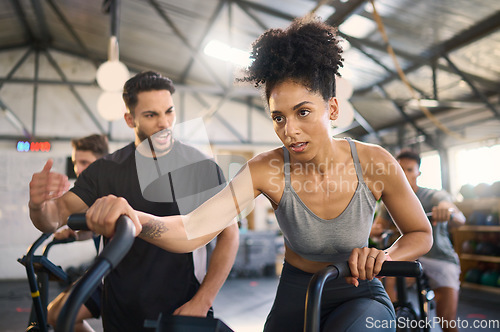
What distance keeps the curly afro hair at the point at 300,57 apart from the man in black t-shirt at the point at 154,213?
51cm

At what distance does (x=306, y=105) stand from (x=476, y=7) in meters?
4.86

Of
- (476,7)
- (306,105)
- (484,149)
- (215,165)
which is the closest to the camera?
(306,105)

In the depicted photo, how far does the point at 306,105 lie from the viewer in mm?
1249

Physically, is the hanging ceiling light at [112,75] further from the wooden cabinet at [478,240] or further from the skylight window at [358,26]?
the wooden cabinet at [478,240]

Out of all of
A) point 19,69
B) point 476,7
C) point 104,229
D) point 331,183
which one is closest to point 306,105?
point 331,183

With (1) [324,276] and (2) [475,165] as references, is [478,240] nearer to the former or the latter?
(2) [475,165]

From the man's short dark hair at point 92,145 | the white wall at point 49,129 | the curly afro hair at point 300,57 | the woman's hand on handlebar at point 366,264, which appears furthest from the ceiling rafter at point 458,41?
the woman's hand on handlebar at point 366,264

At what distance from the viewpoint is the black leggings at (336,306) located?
44.0 inches

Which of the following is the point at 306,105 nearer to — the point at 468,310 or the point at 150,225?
the point at 150,225

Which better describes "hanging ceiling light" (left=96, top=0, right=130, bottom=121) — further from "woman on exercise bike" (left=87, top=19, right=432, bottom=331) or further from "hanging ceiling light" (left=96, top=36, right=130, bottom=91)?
"woman on exercise bike" (left=87, top=19, right=432, bottom=331)

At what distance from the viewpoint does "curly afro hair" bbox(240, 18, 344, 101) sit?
129cm

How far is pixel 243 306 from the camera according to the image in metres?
5.34

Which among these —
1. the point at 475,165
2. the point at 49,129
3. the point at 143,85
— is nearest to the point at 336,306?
the point at 143,85

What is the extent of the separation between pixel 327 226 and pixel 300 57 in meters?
0.56
